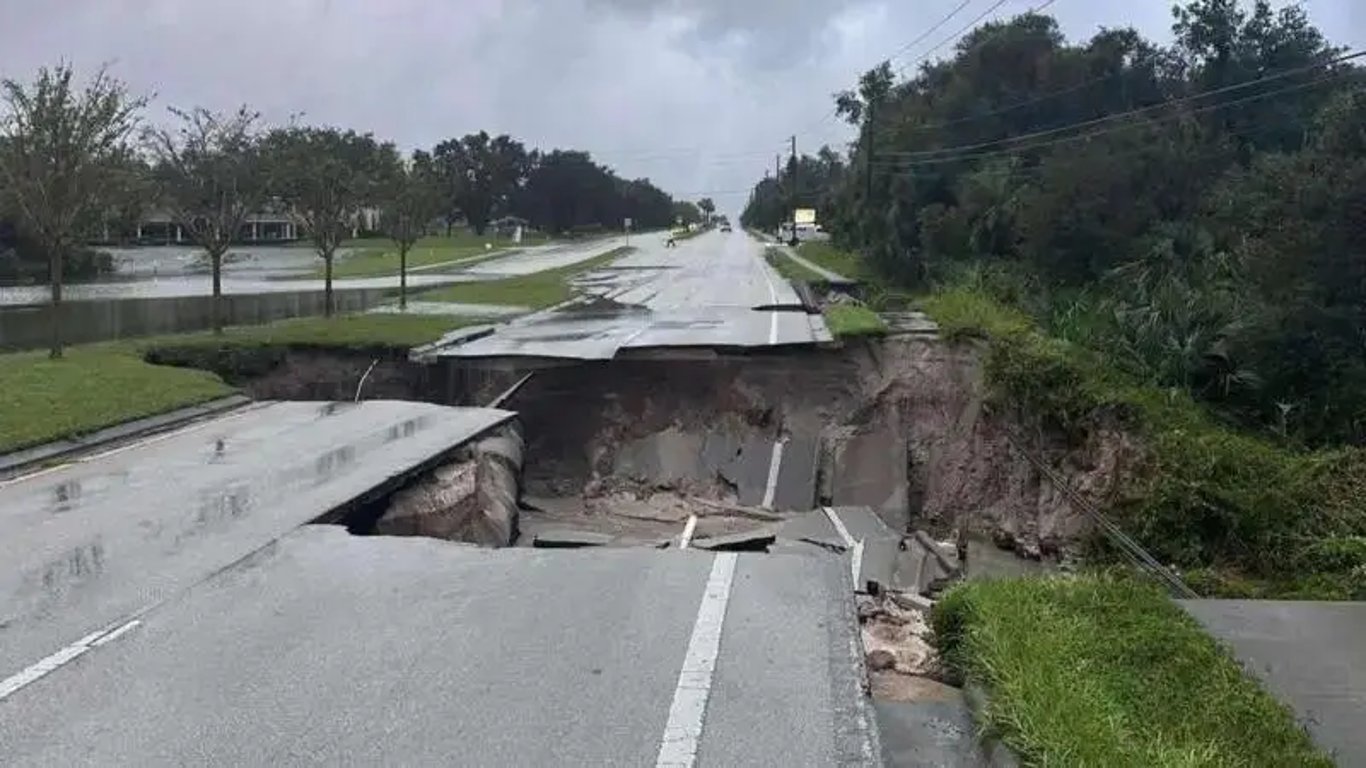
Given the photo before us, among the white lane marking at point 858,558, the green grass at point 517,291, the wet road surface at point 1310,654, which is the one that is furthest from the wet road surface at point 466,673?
the green grass at point 517,291

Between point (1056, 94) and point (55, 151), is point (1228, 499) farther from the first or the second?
point (1056, 94)

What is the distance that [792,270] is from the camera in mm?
54562

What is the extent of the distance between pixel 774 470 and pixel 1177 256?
1099cm

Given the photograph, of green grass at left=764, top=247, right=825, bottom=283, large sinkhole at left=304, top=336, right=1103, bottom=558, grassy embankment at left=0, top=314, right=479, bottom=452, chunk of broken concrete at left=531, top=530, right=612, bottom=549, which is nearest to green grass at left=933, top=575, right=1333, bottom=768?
chunk of broken concrete at left=531, top=530, right=612, bottom=549

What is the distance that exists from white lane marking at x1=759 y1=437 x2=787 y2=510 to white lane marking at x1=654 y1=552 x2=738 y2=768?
364 inches

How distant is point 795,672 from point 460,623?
83.1 inches

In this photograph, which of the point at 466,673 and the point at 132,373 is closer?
the point at 466,673

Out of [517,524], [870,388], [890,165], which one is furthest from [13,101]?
[890,165]

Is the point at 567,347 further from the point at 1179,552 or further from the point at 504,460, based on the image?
the point at 1179,552

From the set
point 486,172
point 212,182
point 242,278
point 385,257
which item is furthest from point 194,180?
point 486,172

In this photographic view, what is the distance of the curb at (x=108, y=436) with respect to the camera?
12570 mm

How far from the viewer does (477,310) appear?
1258 inches

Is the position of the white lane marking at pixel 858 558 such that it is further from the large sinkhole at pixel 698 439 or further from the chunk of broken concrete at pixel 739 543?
the large sinkhole at pixel 698 439

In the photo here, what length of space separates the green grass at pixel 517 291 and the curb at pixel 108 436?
55.8ft
